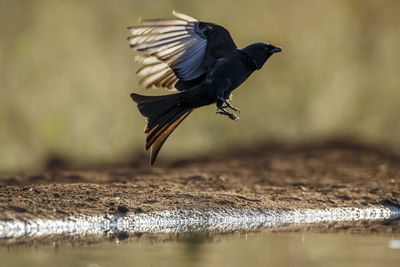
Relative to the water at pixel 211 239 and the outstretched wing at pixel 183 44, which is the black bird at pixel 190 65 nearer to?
the outstretched wing at pixel 183 44

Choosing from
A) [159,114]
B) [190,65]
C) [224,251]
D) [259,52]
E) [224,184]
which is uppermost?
[259,52]

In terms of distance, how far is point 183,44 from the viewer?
21.7 ft

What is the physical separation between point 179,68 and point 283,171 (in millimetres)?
4025

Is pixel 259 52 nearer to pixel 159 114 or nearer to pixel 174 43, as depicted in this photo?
pixel 174 43

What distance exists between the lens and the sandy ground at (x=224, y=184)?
6363mm

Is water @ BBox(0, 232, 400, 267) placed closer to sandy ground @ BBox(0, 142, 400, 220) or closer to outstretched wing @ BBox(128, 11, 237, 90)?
sandy ground @ BBox(0, 142, 400, 220)

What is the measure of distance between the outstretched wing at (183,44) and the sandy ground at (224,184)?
1.25m

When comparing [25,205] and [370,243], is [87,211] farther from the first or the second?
[370,243]

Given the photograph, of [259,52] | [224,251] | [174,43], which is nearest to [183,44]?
[174,43]

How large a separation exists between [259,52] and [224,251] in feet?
8.68

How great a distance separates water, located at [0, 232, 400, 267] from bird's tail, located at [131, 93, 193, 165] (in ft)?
4.36

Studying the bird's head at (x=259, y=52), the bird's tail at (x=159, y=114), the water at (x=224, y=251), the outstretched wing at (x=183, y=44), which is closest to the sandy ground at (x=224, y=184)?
the bird's tail at (x=159, y=114)

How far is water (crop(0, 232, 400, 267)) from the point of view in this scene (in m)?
4.49

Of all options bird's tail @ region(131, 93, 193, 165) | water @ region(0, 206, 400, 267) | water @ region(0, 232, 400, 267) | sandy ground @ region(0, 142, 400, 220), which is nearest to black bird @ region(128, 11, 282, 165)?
bird's tail @ region(131, 93, 193, 165)
